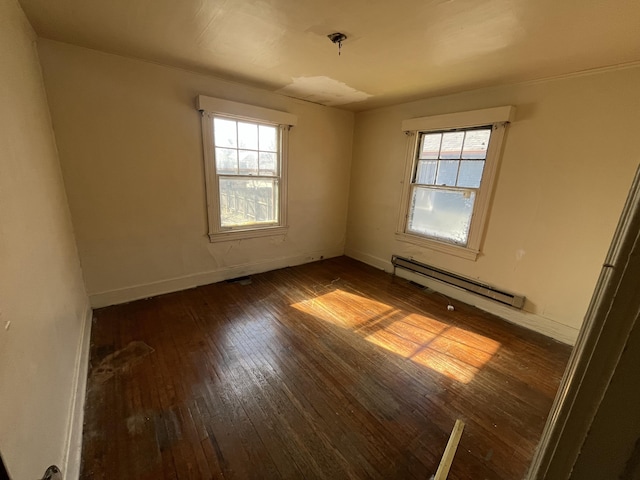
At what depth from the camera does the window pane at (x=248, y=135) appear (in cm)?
315

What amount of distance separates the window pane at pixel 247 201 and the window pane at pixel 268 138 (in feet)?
1.34

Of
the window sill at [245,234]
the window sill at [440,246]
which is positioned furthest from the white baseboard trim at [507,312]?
the window sill at [245,234]

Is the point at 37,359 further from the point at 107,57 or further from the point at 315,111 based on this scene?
the point at 315,111

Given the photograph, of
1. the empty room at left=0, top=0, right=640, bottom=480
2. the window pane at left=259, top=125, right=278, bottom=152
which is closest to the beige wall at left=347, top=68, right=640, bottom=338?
the empty room at left=0, top=0, right=640, bottom=480

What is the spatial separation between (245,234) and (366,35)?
8.14 ft

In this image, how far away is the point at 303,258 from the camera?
4.19 metres

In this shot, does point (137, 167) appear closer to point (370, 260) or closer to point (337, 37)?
point (337, 37)

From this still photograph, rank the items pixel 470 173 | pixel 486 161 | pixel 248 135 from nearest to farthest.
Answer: pixel 486 161 → pixel 470 173 → pixel 248 135

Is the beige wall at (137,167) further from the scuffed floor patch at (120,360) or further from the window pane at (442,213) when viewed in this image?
the window pane at (442,213)

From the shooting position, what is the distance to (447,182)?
10.3ft

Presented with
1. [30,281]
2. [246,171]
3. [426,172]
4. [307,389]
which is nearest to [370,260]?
[426,172]

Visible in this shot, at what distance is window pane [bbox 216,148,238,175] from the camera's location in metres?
3.06

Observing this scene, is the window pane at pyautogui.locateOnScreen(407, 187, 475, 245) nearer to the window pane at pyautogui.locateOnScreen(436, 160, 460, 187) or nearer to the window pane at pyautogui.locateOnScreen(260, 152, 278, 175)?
the window pane at pyautogui.locateOnScreen(436, 160, 460, 187)

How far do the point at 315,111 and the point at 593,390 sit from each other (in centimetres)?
394
